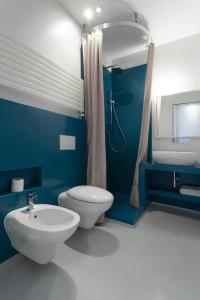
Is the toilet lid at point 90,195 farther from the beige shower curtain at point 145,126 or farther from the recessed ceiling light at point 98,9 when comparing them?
the recessed ceiling light at point 98,9

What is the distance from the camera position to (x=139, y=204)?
2.33 meters

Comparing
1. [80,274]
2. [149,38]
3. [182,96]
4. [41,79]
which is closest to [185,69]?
[182,96]

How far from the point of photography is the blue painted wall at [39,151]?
4.36 ft

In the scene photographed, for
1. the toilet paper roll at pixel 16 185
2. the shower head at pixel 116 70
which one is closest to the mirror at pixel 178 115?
the shower head at pixel 116 70

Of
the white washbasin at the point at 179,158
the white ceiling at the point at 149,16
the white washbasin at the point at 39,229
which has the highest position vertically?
the white ceiling at the point at 149,16

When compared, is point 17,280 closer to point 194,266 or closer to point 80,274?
point 80,274

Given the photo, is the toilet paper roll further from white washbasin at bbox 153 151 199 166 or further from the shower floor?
white washbasin at bbox 153 151 199 166

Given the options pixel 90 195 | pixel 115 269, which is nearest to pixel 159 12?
pixel 90 195

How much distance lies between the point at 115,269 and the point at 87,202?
0.55 meters

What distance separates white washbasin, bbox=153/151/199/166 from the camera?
1998 millimetres

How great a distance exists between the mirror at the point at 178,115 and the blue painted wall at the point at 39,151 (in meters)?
1.19

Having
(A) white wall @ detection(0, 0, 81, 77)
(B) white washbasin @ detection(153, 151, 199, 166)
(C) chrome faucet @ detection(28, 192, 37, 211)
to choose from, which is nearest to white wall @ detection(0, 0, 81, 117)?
(A) white wall @ detection(0, 0, 81, 77)

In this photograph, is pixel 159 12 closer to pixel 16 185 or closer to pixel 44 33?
pixel 44 33

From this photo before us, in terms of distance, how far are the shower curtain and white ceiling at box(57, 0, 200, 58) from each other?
0.26m
